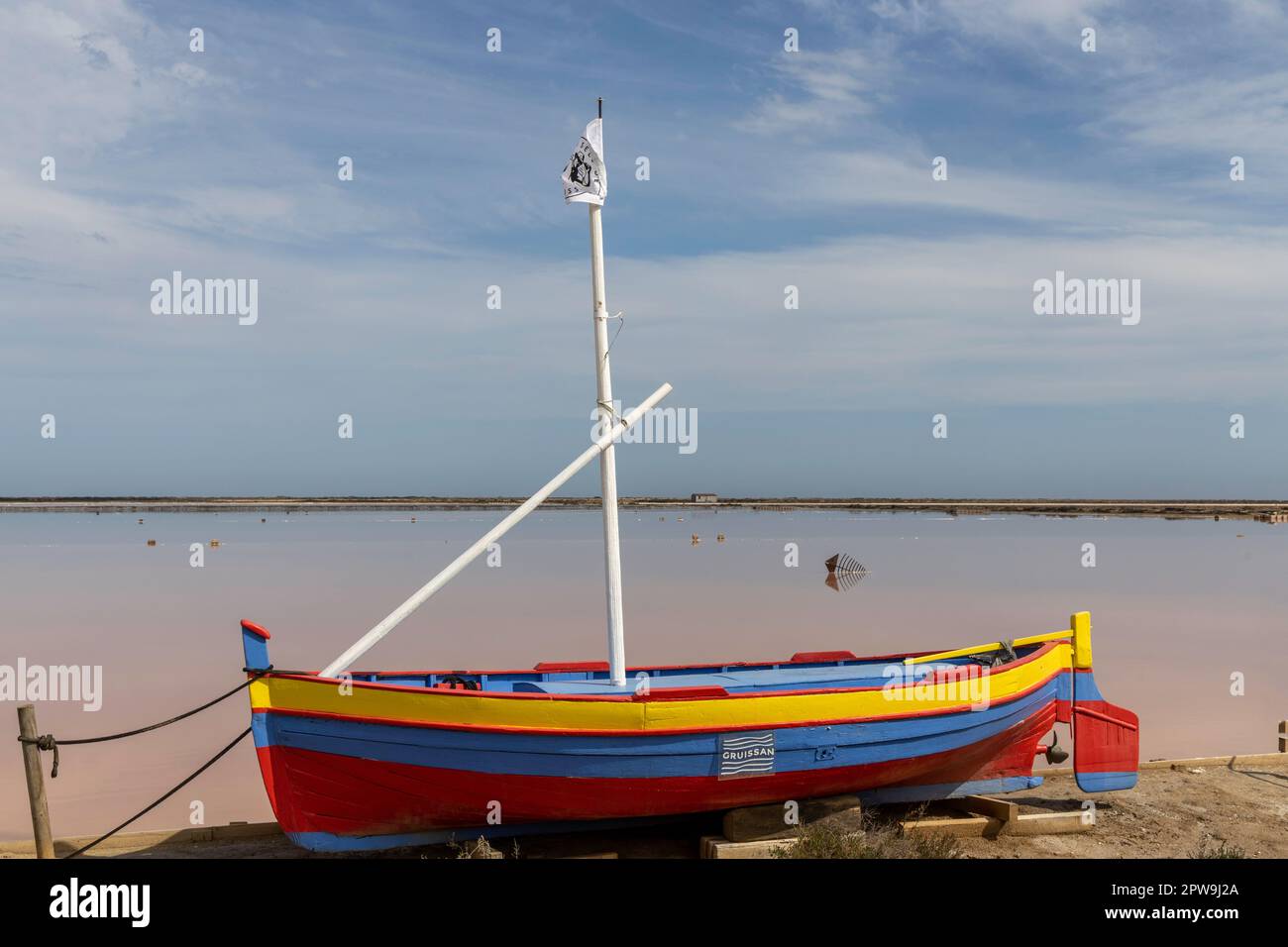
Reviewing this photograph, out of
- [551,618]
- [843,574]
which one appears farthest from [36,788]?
[843,574]

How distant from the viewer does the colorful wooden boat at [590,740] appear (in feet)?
30.0

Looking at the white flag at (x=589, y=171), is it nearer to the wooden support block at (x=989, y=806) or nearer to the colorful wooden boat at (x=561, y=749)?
the colorful wooden boat at (x=561, y=749)

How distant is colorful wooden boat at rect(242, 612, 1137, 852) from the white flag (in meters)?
5.71

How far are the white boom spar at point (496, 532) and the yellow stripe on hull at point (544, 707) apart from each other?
0.48 meters

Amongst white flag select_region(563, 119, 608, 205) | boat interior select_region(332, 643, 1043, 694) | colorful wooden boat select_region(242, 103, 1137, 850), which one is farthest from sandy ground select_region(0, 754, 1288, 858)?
white flag select_region(563, 119, 608, 205)

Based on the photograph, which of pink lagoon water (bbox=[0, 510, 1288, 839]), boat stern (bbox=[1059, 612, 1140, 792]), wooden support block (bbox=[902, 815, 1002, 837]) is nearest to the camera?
wooden support block (bbox=[902, 815, 1002, 837])

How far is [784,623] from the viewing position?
2883cm

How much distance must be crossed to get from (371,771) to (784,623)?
20878mm

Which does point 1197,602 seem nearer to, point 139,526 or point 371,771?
point 371,771

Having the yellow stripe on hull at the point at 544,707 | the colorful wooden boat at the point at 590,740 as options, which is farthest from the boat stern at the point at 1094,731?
the yellow stripe on hull at the point at 544,707

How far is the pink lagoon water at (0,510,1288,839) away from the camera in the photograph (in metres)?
15.5

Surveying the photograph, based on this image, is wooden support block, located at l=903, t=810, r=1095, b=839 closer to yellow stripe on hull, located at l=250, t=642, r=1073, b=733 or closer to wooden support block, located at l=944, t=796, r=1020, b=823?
wooden support block, located at l=944, t=796, r=1020, b=823
